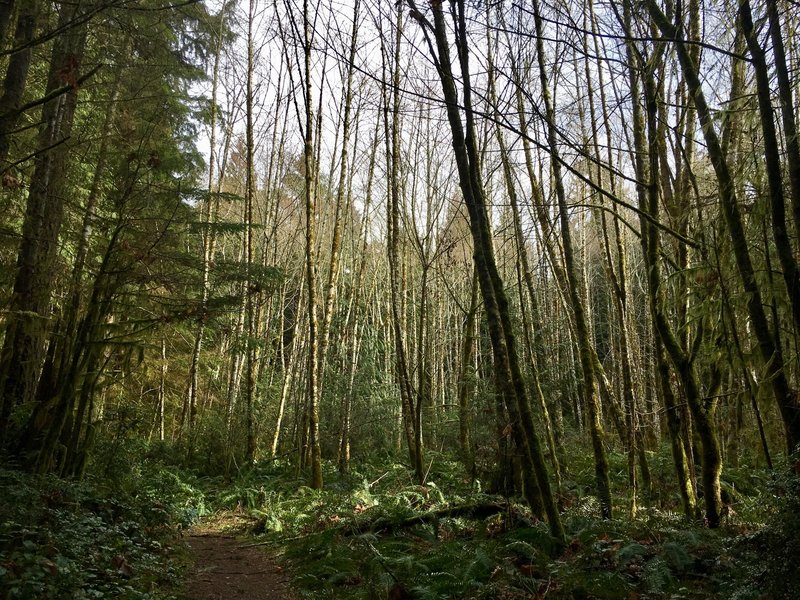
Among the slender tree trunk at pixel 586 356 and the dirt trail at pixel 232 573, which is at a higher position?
the slender tree trunk at pixel 586 356

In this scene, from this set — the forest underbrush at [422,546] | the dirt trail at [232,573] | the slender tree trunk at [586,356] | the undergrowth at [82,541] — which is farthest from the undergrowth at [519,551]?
the undergrowth at [82,541]

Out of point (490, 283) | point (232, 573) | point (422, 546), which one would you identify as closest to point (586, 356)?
point (490, 283)

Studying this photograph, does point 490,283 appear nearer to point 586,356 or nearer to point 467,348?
point 586,356

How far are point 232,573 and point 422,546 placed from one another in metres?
1.89

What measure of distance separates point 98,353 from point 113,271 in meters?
0.92

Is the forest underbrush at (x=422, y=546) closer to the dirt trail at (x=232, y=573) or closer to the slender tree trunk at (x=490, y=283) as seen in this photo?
the dirt trail at (x=232, y=573)

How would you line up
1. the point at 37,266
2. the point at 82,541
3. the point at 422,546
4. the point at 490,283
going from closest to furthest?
the point at 82,541, the point at 490,283, the point at 422,546, the point at 37,266

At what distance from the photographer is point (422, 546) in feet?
16.8

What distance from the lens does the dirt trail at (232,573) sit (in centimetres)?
453

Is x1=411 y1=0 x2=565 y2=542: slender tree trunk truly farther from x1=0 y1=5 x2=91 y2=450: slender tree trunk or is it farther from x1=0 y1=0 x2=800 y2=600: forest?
x1=0 y1=5 x2=91 y2=450: slender tree trunk

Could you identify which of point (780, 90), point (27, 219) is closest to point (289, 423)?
point (27, 219)

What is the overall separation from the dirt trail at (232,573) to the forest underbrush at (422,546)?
6.0 inches

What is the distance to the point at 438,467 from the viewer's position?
1041 centimetres

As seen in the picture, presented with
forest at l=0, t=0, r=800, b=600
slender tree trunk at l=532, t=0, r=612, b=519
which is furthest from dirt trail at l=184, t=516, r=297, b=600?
slender tree trunk at l=532, t=0, r=612, b=519
